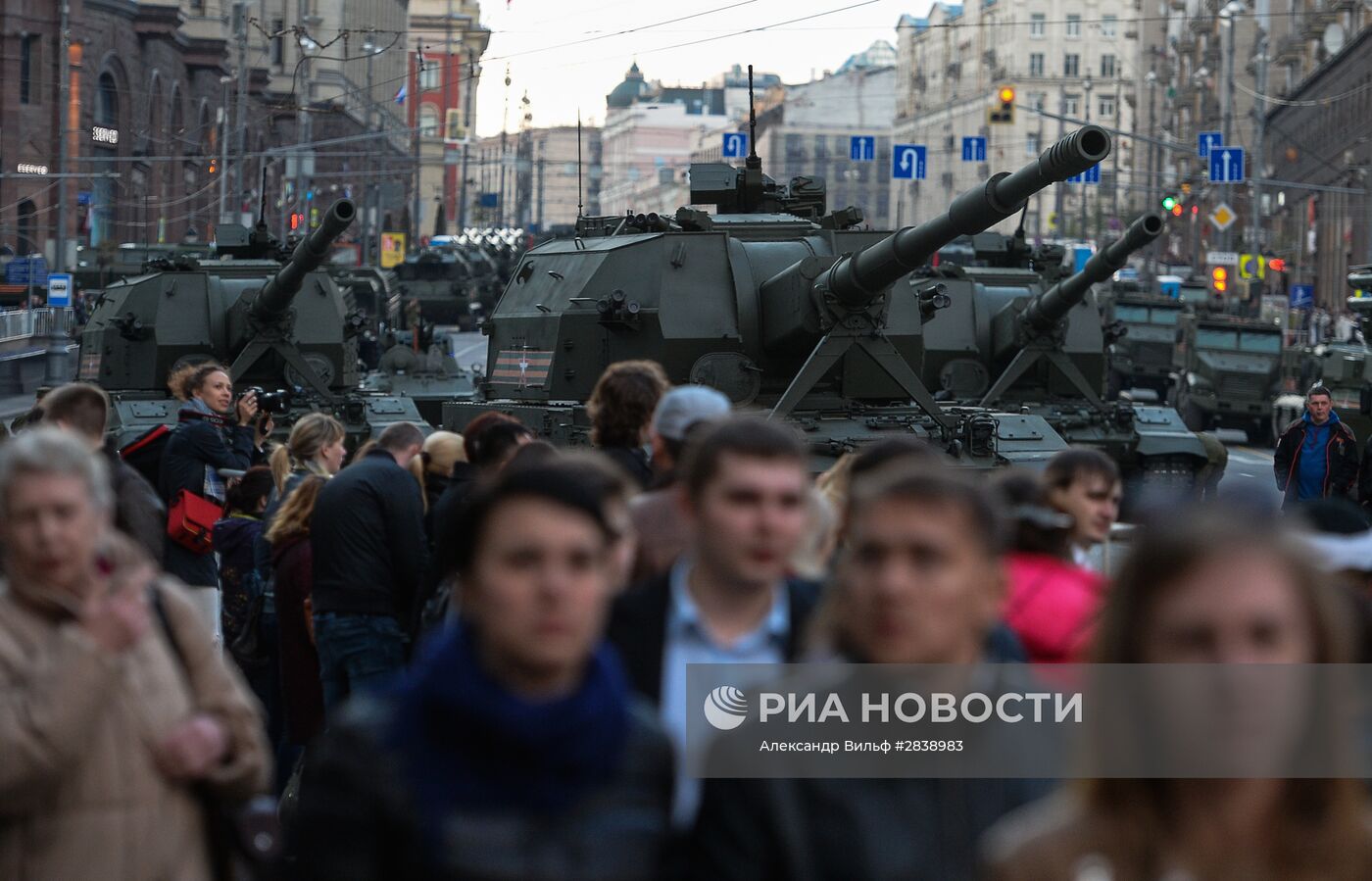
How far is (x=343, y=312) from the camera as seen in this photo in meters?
21.9

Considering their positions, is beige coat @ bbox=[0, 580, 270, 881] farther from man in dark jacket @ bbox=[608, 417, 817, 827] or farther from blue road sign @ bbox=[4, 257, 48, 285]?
blue road sign @ bbox=[4, 257, 48, 285]

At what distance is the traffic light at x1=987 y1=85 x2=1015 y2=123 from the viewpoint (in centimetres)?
3459

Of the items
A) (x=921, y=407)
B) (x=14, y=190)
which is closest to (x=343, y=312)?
(x=921, y=407)

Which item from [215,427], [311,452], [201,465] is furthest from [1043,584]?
[215,427]

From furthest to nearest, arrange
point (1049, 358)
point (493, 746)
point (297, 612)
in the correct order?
point (1049, 358)
point (297, 612)
point (493, 746)

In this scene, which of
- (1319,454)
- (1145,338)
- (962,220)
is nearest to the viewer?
(962,220)

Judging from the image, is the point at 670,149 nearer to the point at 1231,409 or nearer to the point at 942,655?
the point at 1231,409

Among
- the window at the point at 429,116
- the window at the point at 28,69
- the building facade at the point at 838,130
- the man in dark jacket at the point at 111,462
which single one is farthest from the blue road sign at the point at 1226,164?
the building facade at the point at 838,130

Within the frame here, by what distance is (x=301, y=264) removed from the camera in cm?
1867

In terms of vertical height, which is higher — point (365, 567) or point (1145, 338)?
point (1145, 338)

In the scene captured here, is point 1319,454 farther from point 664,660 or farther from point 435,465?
point 664,660

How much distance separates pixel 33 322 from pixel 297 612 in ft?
119

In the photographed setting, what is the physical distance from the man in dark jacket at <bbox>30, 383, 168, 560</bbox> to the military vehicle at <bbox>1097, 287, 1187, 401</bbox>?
3440 centimetres

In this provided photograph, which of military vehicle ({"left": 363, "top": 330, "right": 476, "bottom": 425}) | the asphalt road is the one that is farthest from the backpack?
the asphalt road
